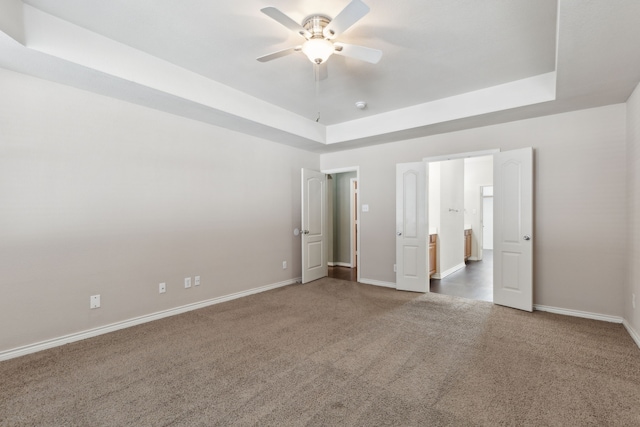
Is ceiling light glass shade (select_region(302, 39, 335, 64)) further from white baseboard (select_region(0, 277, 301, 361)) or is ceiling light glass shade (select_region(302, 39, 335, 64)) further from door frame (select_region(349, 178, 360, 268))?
door frame (select_region(349, 178, 360, 268))

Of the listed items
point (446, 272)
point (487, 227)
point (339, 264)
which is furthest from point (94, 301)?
point (487, 227)

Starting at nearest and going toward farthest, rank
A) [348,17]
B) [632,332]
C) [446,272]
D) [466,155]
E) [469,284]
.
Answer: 1. [348,17]
2. [632,332]
3. [466,155]
4. [469,284]
5. [446,272]

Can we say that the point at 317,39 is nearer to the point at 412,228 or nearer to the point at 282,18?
the point at 282,18

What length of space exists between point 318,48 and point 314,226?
3534 millimetres

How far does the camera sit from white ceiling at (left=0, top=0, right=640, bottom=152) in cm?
215

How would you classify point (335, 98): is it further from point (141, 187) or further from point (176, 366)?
point (176, 366)

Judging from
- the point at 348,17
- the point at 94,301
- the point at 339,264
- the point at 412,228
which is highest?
the point at 348,17

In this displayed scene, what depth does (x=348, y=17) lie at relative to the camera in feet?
6.27

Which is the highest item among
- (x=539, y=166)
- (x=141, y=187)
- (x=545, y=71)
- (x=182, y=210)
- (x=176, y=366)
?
(x=545, y=71)

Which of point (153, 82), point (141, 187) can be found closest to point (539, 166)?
point (153, 82)

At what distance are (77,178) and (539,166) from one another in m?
5.26

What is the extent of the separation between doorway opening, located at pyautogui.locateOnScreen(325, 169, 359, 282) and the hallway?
6.82ft

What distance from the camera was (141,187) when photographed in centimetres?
339

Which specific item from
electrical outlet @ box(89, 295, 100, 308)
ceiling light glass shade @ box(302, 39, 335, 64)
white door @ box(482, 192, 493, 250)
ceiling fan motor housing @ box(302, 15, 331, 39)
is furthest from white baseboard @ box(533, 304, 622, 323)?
white door @ box(482, 192, 493, 250)
